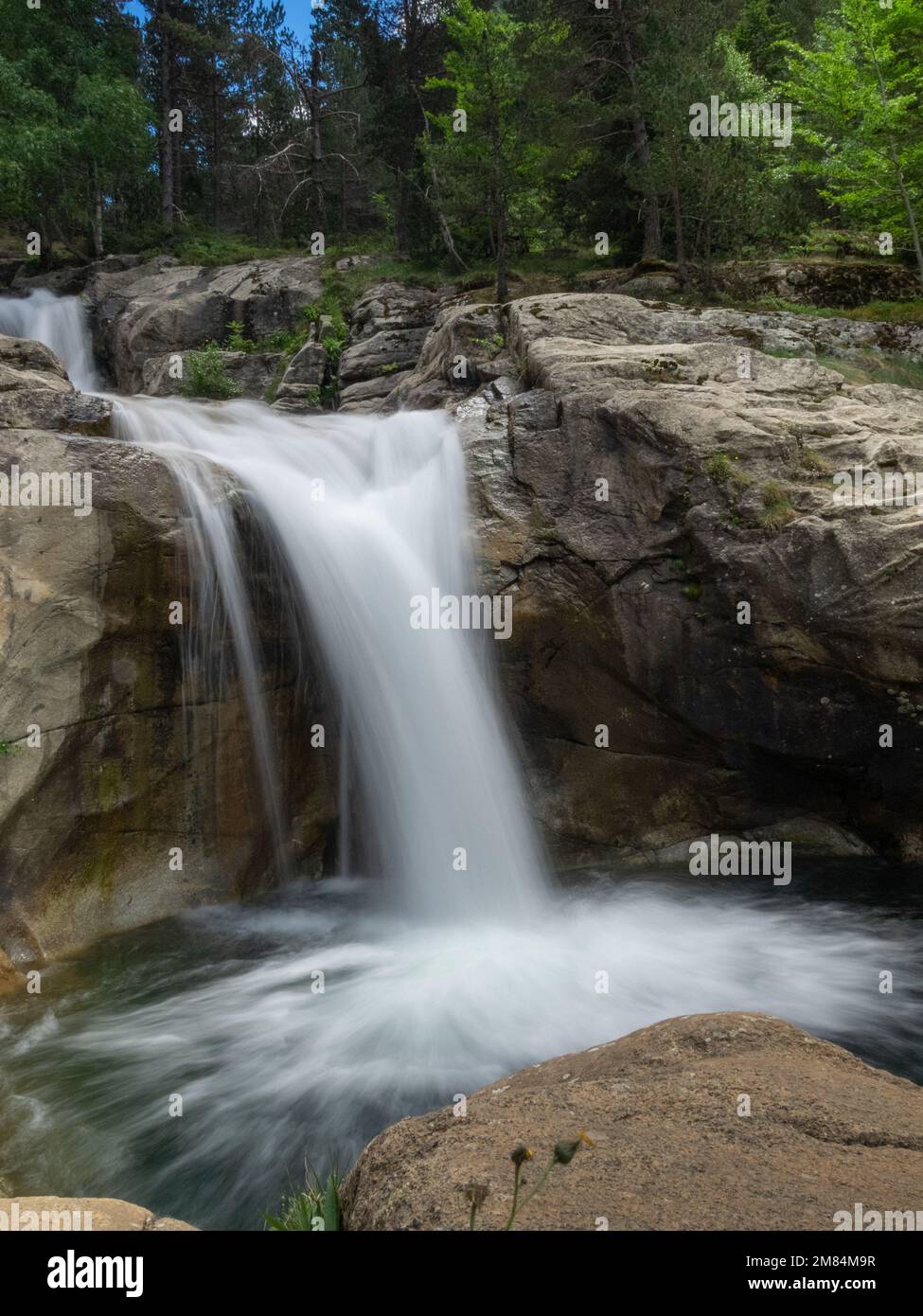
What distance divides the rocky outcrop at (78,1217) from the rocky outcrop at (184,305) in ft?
74.6

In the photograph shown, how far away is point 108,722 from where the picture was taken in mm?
8523

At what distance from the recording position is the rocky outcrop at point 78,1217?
334cm

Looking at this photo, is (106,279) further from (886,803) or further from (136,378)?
(886,803)

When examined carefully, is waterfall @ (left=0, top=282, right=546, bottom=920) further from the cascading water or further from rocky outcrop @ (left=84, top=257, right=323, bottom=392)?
rocky outcrop @ (left=84, top=257, right=323, bottom=392)

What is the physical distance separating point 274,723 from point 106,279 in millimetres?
22790

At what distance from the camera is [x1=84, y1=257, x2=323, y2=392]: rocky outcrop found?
24172mm

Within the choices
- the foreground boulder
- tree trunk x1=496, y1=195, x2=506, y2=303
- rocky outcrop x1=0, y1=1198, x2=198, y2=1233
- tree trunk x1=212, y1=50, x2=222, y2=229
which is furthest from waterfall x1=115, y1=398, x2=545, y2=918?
tree trunk x1=212, y1=50, x2=222, y2=229

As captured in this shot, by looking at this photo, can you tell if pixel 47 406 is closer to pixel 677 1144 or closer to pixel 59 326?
pixel 677 1144

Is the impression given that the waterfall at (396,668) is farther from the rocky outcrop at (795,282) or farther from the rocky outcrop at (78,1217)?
the rocky outcrop at (795,282)

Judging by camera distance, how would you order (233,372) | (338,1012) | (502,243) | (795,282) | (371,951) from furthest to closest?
(233,372) → (502,243) → (795,282) → (371,951) → (338,1012)

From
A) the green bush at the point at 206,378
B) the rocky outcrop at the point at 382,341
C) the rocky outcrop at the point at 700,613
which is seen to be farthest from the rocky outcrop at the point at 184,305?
the rocky outcrop at the point at 700,613

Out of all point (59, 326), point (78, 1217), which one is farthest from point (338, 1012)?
point (59, 326)

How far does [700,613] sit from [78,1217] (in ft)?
25.7
